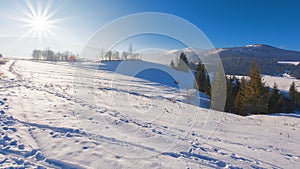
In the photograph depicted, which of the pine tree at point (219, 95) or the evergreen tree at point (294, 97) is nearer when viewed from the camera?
the pine tree at point (219, 95)

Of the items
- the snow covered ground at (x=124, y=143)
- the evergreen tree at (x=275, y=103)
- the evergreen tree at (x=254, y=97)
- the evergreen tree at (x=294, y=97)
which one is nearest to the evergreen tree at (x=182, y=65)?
the snow covered ground at (x=124, y=143)

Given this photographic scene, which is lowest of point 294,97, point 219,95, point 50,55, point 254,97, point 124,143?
point 294,97

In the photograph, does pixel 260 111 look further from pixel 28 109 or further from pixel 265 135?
pixel 28 109

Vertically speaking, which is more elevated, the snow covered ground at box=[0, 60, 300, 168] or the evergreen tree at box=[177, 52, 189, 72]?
the evergreen tree at box=[177, 52, 189, 72]

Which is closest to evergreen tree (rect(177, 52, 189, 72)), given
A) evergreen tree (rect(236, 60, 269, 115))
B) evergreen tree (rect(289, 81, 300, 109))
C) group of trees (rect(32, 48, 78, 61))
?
evergreen tree (rect(236, 60, 269, 115))

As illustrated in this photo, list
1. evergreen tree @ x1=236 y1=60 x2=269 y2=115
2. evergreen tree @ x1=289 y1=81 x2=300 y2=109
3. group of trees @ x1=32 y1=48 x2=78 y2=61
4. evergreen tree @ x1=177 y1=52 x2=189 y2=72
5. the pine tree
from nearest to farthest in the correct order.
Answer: evergreen tree @ x1=177 y1=52 x2=189 y2=72
the pine tree
evergreen tree @ x1=236 y1=60 x2=269 y2=115
evergreen tree @ x1=289 y1=81 x2=300 y2=109
group of trees @ x1=32 y1=48 x2=78 y2=61

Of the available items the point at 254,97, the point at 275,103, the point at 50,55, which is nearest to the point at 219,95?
the point at 254,97

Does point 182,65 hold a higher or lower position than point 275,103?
higher

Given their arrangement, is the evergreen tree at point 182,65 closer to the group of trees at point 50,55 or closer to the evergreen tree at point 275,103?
the evergreen tree at point 275,103

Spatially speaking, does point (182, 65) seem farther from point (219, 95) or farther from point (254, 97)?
point (254, 97)

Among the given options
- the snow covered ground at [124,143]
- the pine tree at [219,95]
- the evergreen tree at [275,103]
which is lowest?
the evergreen tree at [275,103]

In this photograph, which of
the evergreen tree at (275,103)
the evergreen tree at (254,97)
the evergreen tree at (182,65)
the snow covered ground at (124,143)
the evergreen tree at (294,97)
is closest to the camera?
the snow covered ground at (124,143)

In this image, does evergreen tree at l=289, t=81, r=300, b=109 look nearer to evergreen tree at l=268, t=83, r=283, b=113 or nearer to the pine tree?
evergreen tree at l=268, t=83, r=283, b=113

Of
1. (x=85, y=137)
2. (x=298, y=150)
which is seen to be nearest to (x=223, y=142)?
(x=298, y=150)
